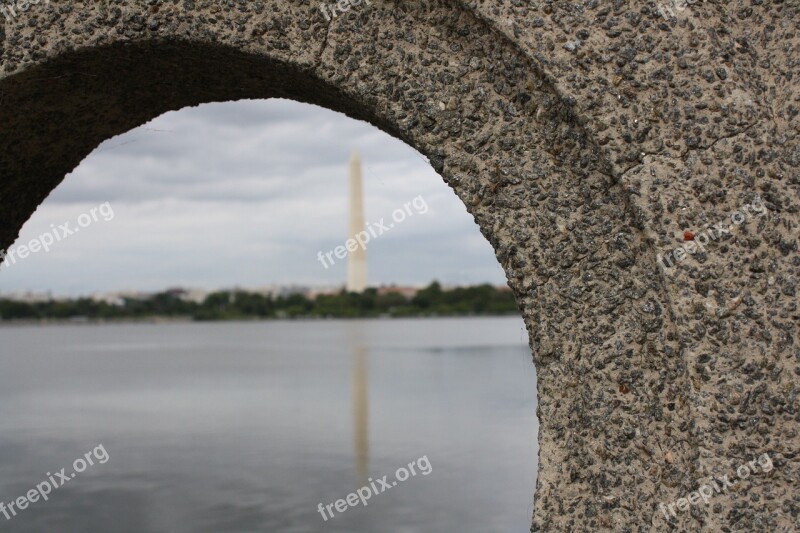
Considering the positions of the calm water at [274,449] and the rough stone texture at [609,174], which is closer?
the rough stone texture at [609,174]

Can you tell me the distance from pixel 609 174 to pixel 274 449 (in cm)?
1524

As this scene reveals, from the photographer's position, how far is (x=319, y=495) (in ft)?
42.4

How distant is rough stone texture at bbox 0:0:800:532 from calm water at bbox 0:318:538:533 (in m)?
0.36

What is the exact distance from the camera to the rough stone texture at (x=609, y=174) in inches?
102

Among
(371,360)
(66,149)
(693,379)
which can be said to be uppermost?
(66,149)

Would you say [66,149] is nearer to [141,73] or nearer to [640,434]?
[141,73]

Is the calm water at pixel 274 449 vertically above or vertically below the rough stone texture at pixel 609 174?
below

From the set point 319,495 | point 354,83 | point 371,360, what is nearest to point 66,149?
point 354,83

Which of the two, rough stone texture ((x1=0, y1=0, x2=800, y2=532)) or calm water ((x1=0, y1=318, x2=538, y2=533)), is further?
calm water ((x1=0, y1=318, x2=538, y2=533))

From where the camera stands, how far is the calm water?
38.8ft

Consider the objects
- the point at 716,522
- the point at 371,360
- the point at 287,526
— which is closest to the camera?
the point at 716,522

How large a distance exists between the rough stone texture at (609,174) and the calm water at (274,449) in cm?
36

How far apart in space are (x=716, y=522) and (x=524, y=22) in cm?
Answer: 157

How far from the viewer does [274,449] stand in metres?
17.2
